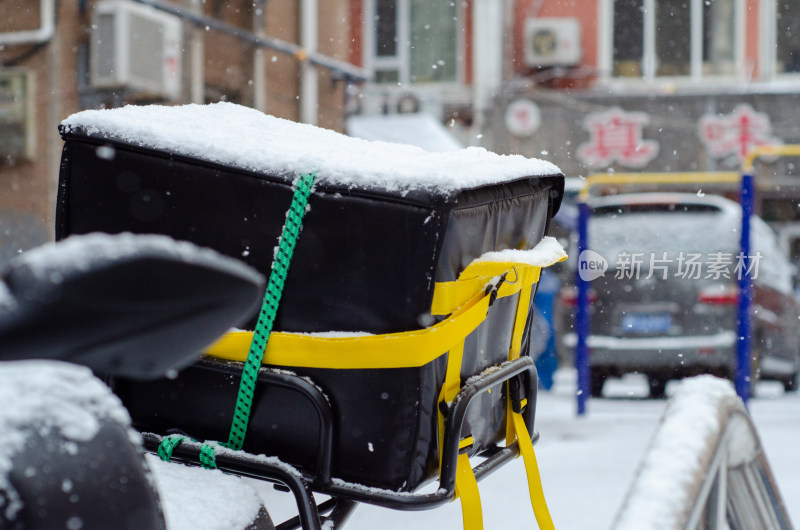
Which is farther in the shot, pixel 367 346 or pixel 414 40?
pixel 414 40

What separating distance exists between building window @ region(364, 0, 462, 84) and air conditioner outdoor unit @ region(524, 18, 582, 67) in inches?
35.2

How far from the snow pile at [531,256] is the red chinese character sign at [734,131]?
1015 cm

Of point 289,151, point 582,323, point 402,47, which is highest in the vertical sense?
point 402,47

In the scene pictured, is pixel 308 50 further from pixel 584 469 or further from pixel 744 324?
pixel 744 324

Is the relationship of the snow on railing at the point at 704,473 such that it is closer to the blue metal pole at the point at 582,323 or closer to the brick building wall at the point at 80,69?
the brick building wall at the point at 80,69

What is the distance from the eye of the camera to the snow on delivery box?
2.52 ft

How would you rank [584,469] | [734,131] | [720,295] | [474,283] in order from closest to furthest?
[474,283] < [584,469] < [720,295] < [734,131]

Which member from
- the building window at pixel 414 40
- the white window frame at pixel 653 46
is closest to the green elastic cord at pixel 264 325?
the building window at pixel 414 40

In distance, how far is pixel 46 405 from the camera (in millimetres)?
374

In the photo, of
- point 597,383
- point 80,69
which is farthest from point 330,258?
point 597,383

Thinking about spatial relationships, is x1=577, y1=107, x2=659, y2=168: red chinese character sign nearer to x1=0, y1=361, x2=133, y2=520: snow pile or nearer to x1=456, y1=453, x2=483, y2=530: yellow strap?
x1=456, y1=453, x2=483, y2=530: yellow strap

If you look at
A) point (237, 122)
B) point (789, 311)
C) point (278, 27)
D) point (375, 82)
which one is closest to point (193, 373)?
point (237, 122)

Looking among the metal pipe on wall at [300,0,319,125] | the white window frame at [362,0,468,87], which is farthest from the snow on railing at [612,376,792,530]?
the white window frame at [362,0,468,87]

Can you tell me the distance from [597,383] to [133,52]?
3288mm
